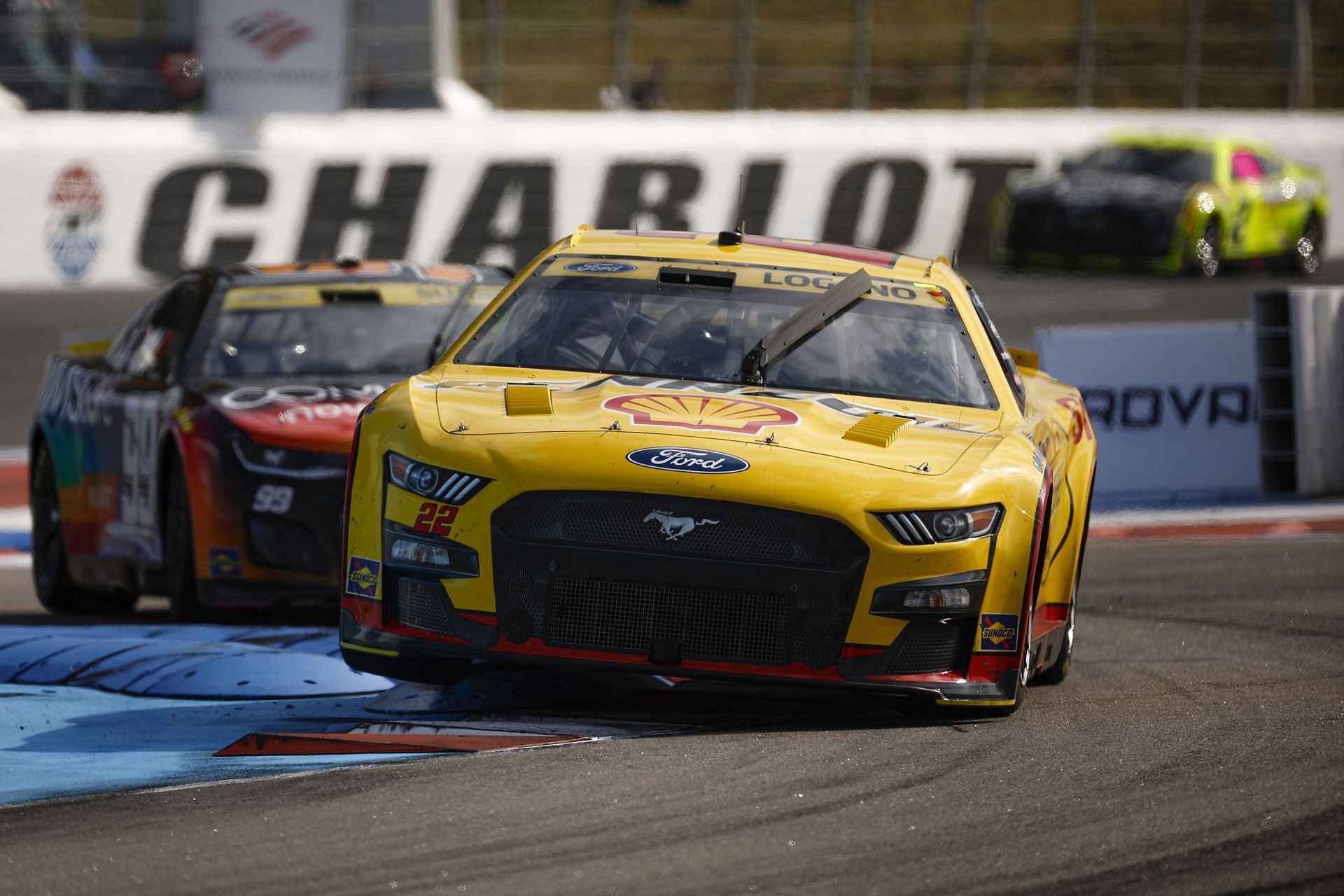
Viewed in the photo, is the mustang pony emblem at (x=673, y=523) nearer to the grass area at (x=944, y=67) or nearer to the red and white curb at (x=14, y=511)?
the red and white curb at (x=14, y=511)

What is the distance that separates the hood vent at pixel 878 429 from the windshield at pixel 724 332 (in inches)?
13.3

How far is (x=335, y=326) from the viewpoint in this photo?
8672 millimetres

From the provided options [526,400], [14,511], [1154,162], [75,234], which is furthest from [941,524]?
[1154,162]

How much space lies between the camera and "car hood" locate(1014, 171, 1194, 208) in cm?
2095

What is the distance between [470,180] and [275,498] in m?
13.2

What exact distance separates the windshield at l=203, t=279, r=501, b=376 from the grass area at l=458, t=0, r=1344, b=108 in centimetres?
1274

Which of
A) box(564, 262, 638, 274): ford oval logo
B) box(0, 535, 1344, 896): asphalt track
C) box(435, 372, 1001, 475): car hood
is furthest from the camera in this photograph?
box(564, 262, 638, 274): ford oval logo

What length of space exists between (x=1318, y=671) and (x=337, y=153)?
14.8m

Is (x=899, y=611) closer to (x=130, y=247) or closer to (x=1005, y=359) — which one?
(x=1005, y=359)

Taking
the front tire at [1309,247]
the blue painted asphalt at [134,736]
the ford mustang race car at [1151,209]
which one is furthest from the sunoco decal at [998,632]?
the front tire at [1309,247]

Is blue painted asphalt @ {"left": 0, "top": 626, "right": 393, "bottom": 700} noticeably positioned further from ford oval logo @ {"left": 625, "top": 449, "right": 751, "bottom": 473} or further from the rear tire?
the rear tire

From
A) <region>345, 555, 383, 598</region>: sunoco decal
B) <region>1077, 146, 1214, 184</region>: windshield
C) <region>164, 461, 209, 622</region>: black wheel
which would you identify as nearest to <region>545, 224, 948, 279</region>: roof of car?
<region>345, 555, 383, 598</region>: sunoco decal

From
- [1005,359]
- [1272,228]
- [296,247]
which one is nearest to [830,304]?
[1005,359]

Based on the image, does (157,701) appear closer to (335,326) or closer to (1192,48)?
(335,326)
